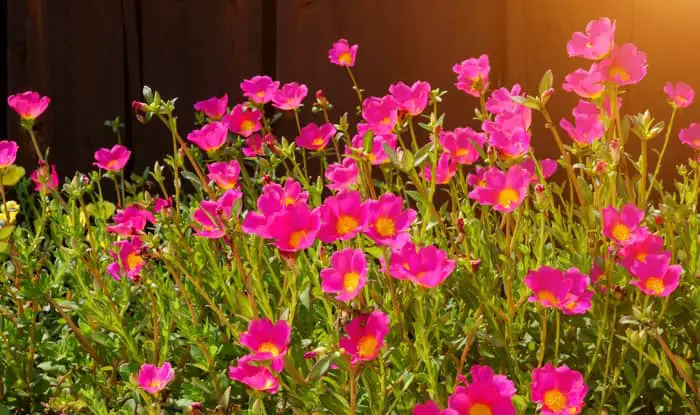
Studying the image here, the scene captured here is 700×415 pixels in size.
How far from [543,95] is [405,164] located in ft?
1.02

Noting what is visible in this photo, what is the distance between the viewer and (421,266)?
1.21 meters

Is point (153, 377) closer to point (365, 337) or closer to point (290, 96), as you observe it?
point (365, 337)

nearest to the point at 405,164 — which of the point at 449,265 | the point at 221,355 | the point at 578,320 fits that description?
the point at 449,265

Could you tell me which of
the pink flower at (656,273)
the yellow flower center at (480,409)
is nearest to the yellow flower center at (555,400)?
the yellow flower center at (480,409)

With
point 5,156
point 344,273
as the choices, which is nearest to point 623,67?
point 344,273

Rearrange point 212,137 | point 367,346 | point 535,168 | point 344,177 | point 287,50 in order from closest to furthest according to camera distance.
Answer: point 367,346
point 344,177
point 535,168
point 212,137
point 287,50

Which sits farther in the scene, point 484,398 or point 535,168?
point 535,168

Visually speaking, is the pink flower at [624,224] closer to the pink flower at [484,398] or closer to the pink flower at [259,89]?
the pink flower at [484,398]

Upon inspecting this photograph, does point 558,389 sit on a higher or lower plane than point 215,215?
lower

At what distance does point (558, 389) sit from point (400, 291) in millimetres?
295

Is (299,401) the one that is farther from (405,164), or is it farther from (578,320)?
(578,320)

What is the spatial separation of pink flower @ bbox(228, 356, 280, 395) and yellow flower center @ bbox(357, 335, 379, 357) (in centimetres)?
20

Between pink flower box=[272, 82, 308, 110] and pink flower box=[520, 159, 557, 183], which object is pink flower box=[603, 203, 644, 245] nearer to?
pink flower box=[520, 159, 557, 183]

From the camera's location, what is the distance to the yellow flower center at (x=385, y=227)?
48.8 inches
